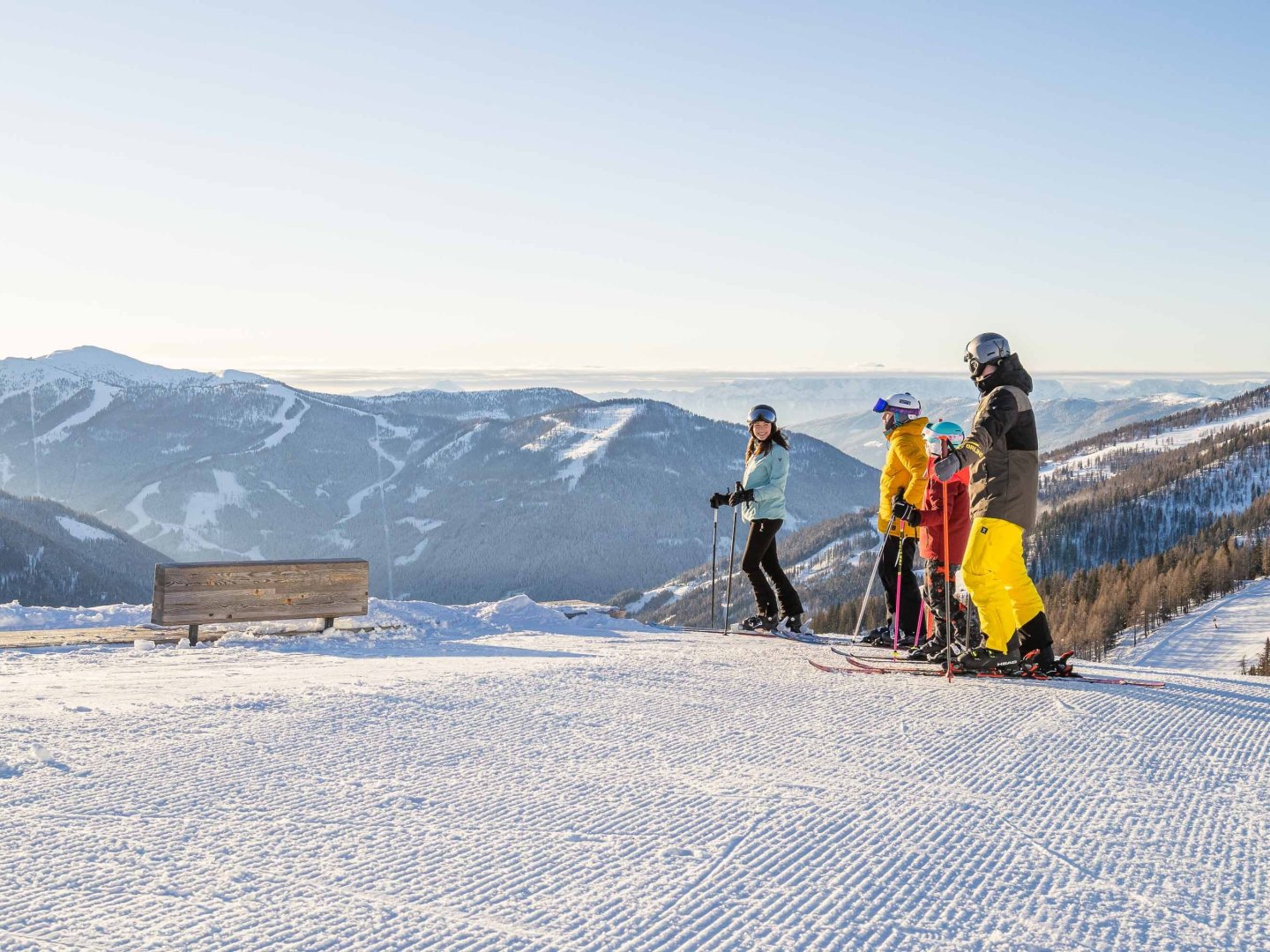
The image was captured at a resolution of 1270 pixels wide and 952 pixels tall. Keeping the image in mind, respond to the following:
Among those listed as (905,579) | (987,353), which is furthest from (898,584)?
(987,353)

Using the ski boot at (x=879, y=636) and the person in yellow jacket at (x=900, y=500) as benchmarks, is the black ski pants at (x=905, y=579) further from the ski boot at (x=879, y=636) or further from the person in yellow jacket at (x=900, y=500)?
the ski boot at (x=879, y=636)

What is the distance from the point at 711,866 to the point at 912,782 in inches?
53.6

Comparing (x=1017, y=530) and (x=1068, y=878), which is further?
(x=1017, y=530)

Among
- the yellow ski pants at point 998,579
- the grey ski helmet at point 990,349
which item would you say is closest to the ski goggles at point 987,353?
the grey ski helmet at point 990,349

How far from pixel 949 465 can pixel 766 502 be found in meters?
3.89

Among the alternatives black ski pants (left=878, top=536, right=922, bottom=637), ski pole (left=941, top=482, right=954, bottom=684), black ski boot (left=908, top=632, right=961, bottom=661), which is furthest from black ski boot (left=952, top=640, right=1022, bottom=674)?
black ski pants (left=878, top=536, right=922, bottom=637)

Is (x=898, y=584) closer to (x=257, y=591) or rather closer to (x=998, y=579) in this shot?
(x=998, y=579)

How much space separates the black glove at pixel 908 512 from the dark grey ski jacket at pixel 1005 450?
741 millimetres

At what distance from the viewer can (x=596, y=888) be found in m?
2.95

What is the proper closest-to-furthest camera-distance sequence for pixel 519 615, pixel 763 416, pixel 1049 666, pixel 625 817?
1. pixel 625 817
2. pixel 1049 666
3. pixel 763 416
4. pixel 519 615

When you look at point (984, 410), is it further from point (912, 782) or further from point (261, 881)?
point (261, 881)

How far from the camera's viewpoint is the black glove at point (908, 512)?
769 centimetres

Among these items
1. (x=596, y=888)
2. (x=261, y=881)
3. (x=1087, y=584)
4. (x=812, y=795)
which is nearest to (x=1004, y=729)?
(x=812, y=795)

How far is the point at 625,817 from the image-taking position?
359 centimetres
